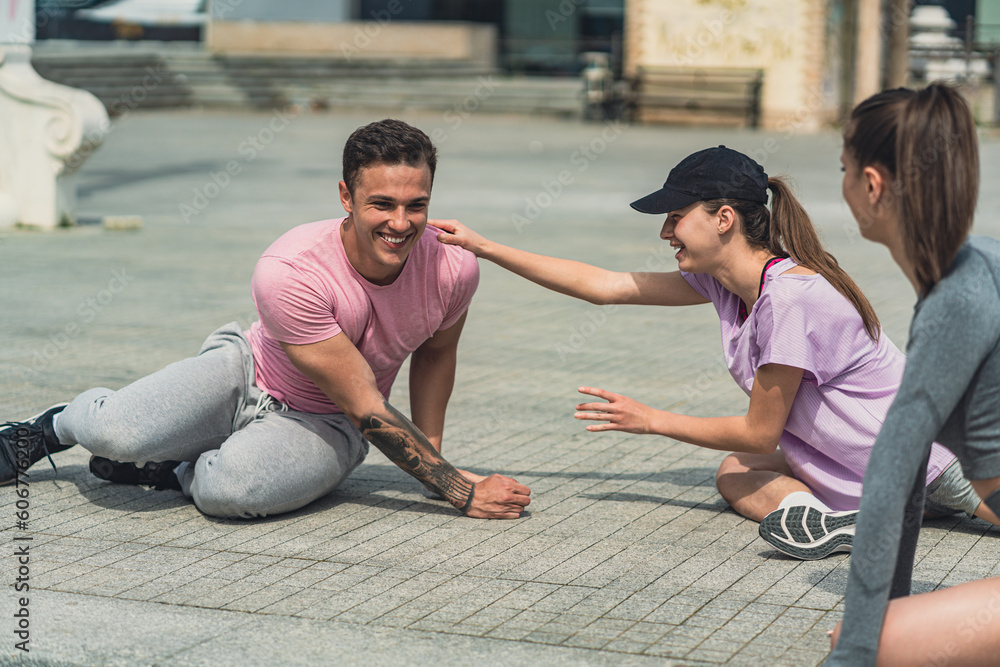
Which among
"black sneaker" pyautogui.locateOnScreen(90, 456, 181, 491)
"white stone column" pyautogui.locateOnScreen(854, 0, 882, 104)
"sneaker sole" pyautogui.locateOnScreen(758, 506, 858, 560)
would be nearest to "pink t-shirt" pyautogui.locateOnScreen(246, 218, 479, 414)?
"black sneaker" pyautogui.locateOnScreen(90, 456, 181, 491)

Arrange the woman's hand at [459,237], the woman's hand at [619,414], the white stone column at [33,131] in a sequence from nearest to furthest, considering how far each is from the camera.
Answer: the woman's hand at [619,414]
the woman's hand at [459,237]
the white stone column at [33,131]

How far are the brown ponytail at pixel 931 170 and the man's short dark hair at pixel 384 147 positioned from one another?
1551 mm

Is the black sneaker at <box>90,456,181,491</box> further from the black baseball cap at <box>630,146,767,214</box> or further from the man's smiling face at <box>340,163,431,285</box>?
the black baseball cap at <box>630,146,767,214</box>

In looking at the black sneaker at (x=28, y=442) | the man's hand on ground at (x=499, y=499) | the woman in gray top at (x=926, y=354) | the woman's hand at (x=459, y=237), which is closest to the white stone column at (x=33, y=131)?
the black sneaker at (x=28, y=442)

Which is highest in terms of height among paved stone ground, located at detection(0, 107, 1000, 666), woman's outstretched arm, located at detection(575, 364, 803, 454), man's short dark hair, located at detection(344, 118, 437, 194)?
man's short dark hair, located at detection(344, 118, 437, 194)

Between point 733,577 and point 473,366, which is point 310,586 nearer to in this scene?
point 733,577

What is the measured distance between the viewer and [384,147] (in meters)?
3.58

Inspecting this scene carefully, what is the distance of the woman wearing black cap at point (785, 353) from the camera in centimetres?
352

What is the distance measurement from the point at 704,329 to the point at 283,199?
701 centimetres

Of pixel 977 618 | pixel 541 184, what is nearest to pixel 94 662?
pixel 977 618

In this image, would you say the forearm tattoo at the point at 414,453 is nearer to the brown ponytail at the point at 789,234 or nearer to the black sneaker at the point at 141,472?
the black sneaker at the point at 141,472

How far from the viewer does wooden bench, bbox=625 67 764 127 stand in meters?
25.9

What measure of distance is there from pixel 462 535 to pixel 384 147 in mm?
1223

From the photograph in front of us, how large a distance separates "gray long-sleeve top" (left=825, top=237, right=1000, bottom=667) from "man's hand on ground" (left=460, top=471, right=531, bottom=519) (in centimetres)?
158
